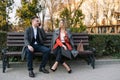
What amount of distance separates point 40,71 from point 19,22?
6824 mm

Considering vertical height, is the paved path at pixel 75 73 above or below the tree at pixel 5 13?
below

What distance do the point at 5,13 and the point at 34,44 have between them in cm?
567

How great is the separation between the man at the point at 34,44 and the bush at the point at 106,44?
219cm

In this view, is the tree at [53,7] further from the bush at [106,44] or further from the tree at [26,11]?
the bush at [106,44]

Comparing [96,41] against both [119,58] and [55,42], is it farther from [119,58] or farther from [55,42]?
[55,42]

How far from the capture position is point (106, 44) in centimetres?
1151

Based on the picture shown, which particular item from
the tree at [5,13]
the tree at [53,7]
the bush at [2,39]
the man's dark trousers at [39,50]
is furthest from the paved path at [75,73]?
the tree at [53,7]

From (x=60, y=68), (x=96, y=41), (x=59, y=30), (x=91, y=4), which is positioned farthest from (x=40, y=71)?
(x=91, y=4)

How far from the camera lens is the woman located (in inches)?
372

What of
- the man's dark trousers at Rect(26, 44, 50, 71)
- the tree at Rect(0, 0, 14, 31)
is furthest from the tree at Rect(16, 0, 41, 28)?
the man's dark trousers at Rect(26, 44, 50, 71)

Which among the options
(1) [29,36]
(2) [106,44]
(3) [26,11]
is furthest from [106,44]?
(3) [26,11]

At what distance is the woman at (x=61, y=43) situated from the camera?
945 cm

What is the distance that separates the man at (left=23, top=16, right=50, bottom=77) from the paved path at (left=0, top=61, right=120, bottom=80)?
0.29 m

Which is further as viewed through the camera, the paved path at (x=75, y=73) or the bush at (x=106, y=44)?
the bush at (x=106, y=44)
